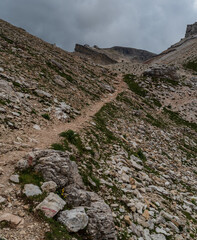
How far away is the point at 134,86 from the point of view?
40844 mm

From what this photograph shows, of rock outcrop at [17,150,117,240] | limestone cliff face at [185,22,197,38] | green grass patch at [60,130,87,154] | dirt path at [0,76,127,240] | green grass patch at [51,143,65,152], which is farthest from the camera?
limestone cliff face at [185,22,197,38]

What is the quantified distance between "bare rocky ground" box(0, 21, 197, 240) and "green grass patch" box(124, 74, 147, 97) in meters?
16.0

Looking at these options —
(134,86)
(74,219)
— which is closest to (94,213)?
(74,219)

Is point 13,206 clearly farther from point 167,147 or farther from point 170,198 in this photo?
point 167,147

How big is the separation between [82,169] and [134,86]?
3545 cm

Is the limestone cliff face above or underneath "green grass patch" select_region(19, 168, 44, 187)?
above

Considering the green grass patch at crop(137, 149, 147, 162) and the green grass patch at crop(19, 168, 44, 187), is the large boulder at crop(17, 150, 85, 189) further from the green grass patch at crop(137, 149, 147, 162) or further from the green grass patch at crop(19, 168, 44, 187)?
the green grass patch at crop(137, 149, 147, 162)

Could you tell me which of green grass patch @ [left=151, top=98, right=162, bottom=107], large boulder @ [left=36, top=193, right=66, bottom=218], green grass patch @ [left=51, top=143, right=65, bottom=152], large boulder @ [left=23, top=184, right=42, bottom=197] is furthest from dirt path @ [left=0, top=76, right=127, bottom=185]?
green grass patch @ [left=151, top=98, right=162, bottom=107]

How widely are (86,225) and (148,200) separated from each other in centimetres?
520

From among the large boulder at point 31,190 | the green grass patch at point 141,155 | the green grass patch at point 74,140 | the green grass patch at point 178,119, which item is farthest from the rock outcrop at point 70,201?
the green grass patch at point 178,119

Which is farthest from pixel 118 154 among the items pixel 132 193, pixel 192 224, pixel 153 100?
pixel 153 100

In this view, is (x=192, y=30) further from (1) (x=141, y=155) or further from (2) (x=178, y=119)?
(1) (x=141, y=155)

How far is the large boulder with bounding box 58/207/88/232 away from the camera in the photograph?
17.1 feet

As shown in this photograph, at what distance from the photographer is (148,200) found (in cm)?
937
